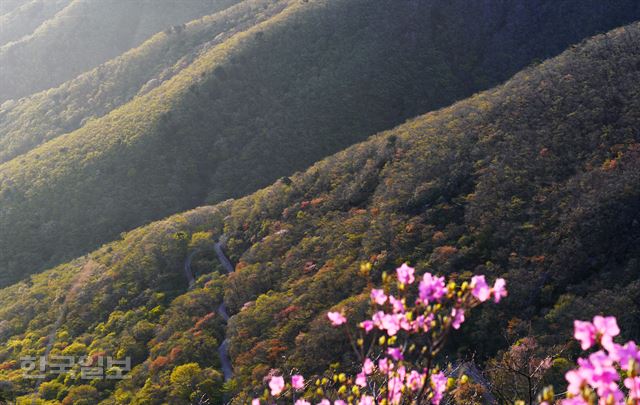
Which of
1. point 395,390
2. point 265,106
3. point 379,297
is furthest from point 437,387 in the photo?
point 265,106

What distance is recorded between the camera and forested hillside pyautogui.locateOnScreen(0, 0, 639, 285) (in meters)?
83.2

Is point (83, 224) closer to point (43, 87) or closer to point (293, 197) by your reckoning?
point (293, 197)

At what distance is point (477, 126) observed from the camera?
58031mm

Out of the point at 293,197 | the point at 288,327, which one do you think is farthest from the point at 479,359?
the point at 293,197

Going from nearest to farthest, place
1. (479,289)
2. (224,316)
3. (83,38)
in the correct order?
(479,289), (224,316), (83,38)

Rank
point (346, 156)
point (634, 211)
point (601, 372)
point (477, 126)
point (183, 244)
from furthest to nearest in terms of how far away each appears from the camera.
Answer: point (346, 156) < point (183, 244) < point (477, 126) < point (634, 211) < point (601, 372)

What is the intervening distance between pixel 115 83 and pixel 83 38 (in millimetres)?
45877

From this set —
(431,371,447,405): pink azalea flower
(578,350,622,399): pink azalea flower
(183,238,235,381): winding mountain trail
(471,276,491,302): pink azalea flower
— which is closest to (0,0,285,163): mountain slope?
(183,238,235,381): winding mountain trail

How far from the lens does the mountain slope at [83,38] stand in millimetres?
150750

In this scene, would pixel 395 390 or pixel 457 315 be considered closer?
pixel 457 315

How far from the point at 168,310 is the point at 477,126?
36.7 meters

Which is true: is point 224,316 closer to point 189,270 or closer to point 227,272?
point 227,272

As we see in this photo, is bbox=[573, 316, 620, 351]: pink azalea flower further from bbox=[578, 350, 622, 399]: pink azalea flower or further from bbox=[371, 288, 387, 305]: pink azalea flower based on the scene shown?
bbox=[371, 288, 387, 305]: pink azalea flower

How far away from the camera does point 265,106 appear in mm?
96312
